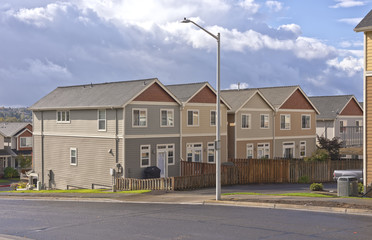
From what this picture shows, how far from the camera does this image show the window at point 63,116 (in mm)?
41844

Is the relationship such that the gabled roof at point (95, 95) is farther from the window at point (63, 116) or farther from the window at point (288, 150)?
the window at point (288, 150)

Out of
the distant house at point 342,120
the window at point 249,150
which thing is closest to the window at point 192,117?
the window at point 249,150

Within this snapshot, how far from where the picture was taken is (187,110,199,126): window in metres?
41.7

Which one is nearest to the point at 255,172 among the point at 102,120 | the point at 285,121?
the point at 102,120

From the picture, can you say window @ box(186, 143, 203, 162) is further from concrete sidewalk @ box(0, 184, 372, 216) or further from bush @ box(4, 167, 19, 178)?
bush @ box(4, 167, 19, 178)

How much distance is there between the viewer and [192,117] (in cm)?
4197

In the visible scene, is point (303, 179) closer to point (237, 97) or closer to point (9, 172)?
point (237, 97)

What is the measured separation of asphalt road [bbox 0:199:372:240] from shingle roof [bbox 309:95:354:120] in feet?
127

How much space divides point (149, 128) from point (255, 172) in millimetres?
8969

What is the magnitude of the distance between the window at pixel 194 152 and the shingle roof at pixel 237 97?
17.5ft

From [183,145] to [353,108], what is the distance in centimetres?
2700

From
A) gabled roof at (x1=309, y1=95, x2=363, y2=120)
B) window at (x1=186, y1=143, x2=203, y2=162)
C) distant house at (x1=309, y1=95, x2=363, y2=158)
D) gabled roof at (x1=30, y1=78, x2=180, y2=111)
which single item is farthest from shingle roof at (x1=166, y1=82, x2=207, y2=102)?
gabled roof at (x1=309, y1=95, x2=363, y2=120)

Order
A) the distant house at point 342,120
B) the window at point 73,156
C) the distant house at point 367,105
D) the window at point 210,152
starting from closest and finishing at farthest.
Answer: the distant house at point 367,105, the window at point 73,156, the window at point 210,152, the distant house at point 342,120

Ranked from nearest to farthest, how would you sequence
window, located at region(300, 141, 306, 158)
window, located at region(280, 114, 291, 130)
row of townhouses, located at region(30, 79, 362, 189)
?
row of townhouses, located at region(30, 79, 362, 189) → window, located at region(280, 114, 291, 130) → window, located at region(300, 141, 306, 158)
